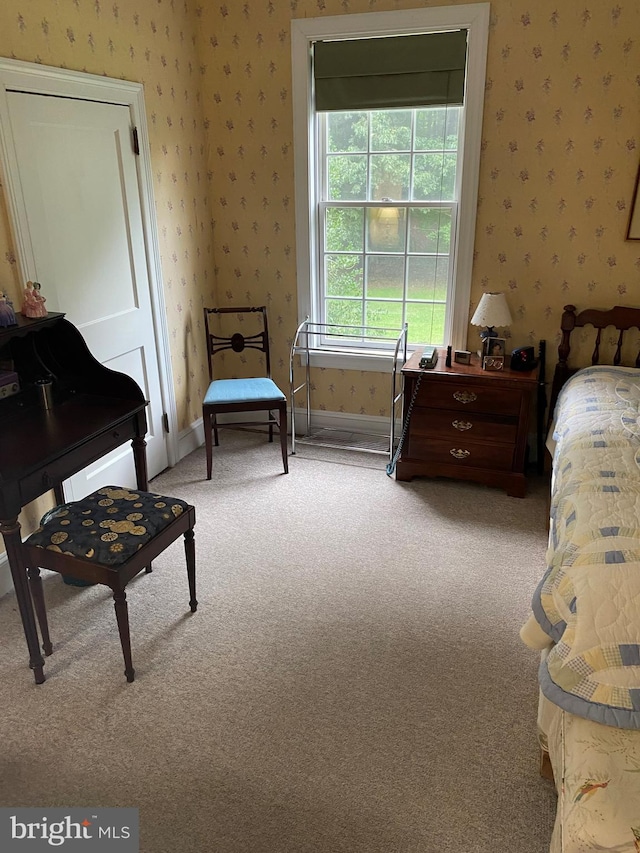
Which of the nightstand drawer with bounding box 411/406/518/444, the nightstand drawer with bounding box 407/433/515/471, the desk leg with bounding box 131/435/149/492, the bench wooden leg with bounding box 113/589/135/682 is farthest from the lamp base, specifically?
the bench wooden leg with bounding box 113/589/135/682


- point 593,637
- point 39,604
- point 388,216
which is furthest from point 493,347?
point 39,604

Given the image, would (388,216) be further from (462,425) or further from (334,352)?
(462,425)

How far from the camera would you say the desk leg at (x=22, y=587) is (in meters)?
2.01

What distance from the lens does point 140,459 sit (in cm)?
262

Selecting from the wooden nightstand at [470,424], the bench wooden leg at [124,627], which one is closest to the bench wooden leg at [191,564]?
the bench wooden leg at [124,627]

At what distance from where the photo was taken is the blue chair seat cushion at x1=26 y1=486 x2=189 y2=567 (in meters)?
2.07

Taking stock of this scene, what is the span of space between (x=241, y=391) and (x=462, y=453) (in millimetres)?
1271

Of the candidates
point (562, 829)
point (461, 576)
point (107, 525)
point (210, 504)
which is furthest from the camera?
point (210, 504)

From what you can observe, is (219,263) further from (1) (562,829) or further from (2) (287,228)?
(1) (562,829)

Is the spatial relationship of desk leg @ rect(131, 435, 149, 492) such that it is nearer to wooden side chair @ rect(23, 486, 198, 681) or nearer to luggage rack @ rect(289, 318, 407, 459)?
wooden side chair @ rect(23, 486, 198, 681)

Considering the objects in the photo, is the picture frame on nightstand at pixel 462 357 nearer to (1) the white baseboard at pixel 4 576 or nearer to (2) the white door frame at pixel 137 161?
(2) the white door frame at pixel 137 161

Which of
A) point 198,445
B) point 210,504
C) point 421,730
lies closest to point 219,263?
point 198,445

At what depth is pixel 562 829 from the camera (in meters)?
1.25

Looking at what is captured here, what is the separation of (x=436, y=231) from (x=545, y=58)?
3.15 ft
